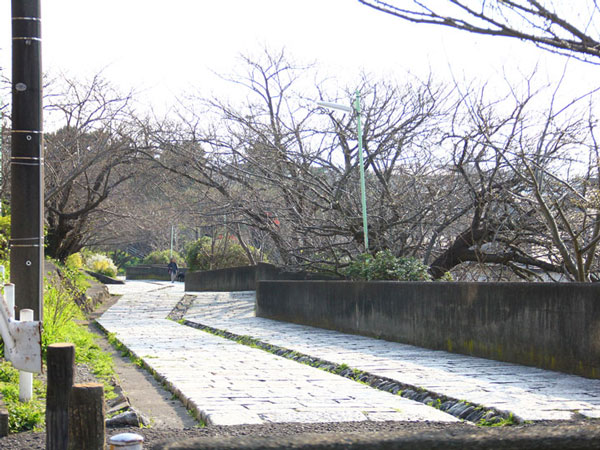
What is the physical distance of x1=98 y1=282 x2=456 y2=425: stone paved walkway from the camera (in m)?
6.09

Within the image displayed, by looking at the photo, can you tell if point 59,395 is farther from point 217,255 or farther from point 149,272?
point 149,272

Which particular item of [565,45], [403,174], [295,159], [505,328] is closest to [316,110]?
[295,159]

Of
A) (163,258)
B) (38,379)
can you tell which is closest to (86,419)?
(38,379)

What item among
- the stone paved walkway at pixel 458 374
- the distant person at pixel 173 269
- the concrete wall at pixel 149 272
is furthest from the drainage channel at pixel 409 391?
the concrete wall at pixel 149 272

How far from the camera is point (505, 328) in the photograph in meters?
9.80

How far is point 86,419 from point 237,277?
2481 cm

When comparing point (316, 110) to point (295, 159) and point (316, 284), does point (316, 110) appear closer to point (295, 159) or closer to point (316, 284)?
point (295, 159)

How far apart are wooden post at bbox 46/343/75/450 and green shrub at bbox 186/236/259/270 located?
29640 mm

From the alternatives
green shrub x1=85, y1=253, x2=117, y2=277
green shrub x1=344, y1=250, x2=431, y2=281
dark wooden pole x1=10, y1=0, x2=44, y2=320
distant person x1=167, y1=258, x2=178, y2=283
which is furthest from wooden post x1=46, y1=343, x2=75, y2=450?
distant person x1=167, y1=258, x2=178, y2=283

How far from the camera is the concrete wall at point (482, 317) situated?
27.4 ft

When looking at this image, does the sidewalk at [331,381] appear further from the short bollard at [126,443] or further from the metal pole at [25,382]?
the short bollard at [126,443]

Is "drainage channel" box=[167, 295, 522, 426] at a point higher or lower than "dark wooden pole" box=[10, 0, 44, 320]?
lower

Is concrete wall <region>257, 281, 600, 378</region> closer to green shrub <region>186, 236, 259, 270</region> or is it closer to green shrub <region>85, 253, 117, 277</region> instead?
green shrub <region>186, 236, 259, 270</region>

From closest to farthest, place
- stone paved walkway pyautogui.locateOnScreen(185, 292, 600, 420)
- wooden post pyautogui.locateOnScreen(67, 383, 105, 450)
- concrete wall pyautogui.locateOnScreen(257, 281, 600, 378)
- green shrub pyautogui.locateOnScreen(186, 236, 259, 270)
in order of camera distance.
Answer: wooden post pyautogui.locateOnScreen(67, 383, 105, 450) → stone paved walkway pyautogui.locateOnScreen(185, 292, 600, 420) → concrete wall pyautogui.locateOnScreen(257, 281, 600, 378) → green shrub pyautogui.locateOnScreen(186, 236, 259, 270)
